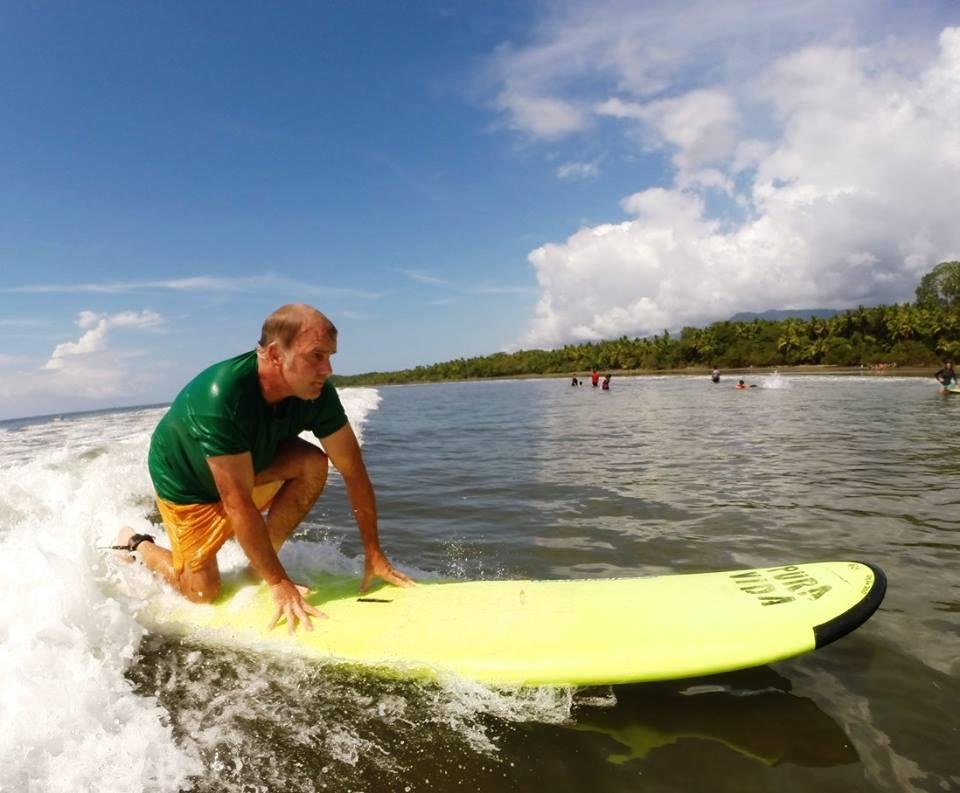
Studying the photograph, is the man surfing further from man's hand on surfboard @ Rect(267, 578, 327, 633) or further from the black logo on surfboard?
the black logo on surfboard

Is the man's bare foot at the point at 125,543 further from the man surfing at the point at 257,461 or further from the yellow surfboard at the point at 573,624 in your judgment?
the yellow surfboard at the point at 573,624

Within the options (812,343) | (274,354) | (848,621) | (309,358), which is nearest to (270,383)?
(274,354)

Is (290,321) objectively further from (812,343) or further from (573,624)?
(812,343)

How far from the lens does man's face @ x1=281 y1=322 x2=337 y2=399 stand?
9.95 ft

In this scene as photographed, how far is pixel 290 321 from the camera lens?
9.95 ft

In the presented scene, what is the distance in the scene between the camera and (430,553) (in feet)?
17.1

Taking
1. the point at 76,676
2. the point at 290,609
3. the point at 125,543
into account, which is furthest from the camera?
the point at 125,543

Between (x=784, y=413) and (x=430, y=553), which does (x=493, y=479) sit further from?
(x=784, y=413)

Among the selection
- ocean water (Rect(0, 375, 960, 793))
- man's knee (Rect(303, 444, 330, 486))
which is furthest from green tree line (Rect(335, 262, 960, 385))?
man's knee (Rect(303, 444, 330, 486))

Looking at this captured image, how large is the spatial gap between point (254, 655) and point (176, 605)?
2.62ft

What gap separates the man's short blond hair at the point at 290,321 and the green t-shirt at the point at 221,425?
26 cm

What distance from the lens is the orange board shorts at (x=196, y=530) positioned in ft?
11.5

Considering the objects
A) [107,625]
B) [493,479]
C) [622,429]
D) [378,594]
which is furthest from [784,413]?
[107,625]

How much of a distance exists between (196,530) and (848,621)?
11.5 feet
